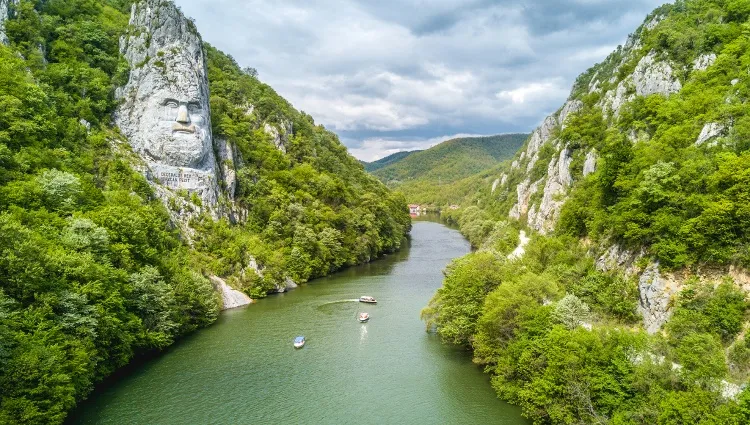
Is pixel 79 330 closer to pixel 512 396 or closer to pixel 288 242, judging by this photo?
pixel 512 396


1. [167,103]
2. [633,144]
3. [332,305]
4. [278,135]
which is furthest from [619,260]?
[278,135]

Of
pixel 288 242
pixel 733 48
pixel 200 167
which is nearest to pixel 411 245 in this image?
pixel 288 242

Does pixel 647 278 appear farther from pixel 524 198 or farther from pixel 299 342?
pixel 524 198

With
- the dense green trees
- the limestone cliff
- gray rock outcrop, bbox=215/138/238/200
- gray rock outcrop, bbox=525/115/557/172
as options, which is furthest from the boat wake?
gray rock outcrop, bbox=525/115/557/172

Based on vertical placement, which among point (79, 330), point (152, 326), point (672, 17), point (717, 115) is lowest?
point (152, 326)

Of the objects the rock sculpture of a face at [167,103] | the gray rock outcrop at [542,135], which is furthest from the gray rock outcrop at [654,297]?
the gray rock outcrop at [542,135]

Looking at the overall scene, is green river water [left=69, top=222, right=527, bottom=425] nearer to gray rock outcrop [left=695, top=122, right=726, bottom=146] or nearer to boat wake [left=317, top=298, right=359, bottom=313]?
boat wake [left=317, top=298, right=359, bottom=313]
